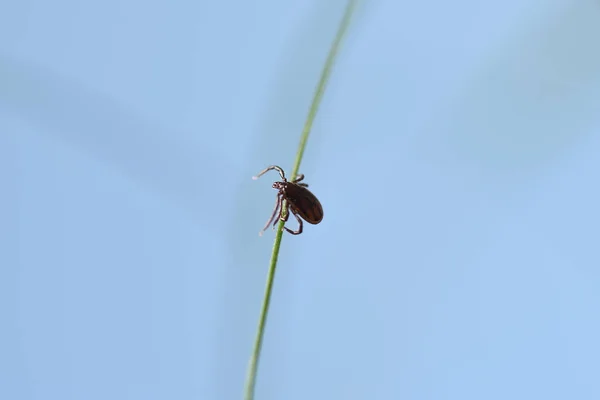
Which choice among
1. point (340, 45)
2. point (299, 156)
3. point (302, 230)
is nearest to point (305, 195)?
point (302, 230)

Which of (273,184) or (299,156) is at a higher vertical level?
(273,184)

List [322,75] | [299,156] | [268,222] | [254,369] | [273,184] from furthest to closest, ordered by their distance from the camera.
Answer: [273,184] → [268,222] → [322,75] → [299,156] → [254,369]

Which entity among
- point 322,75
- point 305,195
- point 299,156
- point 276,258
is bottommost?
point 276,258

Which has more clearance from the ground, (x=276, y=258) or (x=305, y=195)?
(x=305, y=195)

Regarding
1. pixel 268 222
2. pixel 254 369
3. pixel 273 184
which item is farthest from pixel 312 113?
pixel 273 184

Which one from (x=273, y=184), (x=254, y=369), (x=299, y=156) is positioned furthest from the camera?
(x=273, y=184)

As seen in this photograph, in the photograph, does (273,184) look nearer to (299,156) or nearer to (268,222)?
(268,222)

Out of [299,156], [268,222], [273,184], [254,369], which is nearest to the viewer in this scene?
[254,369]

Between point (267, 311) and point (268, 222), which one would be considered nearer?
point (267, 311)

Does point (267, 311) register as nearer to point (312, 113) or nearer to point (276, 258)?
point (276, 258)

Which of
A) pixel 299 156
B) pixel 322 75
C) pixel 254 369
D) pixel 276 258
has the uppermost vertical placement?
pixel 322 75
